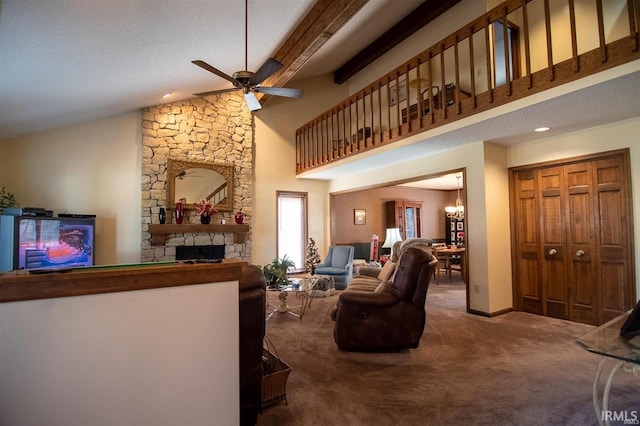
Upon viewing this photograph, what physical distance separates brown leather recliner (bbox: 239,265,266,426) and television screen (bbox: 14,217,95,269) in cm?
319

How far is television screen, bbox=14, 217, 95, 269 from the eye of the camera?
3.68m

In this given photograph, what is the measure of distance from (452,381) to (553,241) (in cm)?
279

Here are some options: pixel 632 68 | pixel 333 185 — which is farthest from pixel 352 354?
pixel 333 185

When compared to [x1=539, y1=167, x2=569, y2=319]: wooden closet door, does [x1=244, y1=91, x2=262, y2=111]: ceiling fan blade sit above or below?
above

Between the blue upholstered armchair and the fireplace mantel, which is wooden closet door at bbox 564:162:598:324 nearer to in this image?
the blue upholstered armchair

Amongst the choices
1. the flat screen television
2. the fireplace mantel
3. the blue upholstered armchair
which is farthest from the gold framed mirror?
the blue upholstered armchair

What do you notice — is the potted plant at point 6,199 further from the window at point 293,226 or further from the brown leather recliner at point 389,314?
the brown leather recliner at point 389,314

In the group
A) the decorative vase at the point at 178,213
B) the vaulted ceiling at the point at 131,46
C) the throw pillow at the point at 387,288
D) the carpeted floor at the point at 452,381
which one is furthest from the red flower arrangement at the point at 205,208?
the throw pillow at the point at 387,288

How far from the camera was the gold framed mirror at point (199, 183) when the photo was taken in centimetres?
561

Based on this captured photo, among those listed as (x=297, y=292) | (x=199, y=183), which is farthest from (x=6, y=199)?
(x=297, y=292)

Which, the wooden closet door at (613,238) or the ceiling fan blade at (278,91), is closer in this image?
the ceiling fan blade at (278,91)

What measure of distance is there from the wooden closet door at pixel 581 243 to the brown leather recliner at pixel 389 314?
2.30 m

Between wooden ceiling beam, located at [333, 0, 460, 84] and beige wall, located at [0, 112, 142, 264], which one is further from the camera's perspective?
wooden ceiling beam, located at [333, 0, 460, 84]

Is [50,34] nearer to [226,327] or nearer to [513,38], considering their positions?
[226,327]
